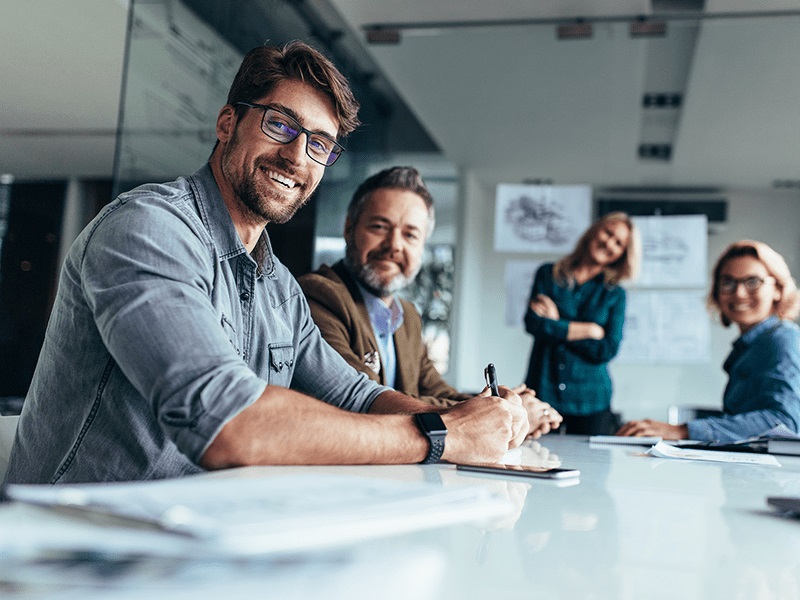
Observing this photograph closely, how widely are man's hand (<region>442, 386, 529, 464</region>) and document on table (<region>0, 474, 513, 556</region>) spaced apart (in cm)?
52

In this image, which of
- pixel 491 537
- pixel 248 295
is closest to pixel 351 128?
pixel 248 295

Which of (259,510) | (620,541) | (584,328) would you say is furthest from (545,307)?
(259,510)

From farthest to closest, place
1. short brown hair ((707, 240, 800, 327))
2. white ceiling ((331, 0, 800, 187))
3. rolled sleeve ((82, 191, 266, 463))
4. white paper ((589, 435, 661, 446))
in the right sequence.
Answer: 1. white ceiling ((331, 0, 800, 187))
2. short brown hair ((707, 240, 800, 327))
3. white paper ((589, 435, 661, 446))
4. rolled sleeve ((82, 191, 266, 463))

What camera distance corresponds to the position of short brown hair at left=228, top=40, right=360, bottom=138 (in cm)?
156

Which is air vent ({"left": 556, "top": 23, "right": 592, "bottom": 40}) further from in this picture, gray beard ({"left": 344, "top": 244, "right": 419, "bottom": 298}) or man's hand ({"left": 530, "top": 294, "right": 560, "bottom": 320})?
gray beard ({"left": 344, "top": 244, "right": 419, "bottom": 298})

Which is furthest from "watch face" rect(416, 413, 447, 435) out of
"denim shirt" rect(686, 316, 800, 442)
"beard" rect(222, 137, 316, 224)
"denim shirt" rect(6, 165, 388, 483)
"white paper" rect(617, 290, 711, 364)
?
"white paper" rect(617, 290, 711, 364)

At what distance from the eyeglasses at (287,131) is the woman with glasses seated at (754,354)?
1.12m

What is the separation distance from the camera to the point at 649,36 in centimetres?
430

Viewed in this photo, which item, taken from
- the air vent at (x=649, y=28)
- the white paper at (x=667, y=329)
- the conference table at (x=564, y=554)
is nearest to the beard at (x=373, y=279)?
the conference table at (x=564, y=554)

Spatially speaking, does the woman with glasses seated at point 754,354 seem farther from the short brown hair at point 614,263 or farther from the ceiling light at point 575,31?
the ceiling light at point 575,31

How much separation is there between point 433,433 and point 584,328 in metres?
2.53

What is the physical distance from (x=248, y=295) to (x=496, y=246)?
3520 mm

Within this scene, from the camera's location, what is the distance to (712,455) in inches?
61.2

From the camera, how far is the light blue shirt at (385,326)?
2264 mm
